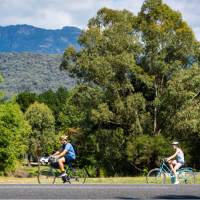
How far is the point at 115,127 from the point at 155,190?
30.9 metres

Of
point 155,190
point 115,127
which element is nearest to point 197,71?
point 115,127

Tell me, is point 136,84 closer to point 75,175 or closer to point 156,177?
point 156,177

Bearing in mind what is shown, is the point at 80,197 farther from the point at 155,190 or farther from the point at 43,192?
the point at 155,190

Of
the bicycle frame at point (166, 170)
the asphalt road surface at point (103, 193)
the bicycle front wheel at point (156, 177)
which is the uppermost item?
the asphalt road surface at point (103, 193)

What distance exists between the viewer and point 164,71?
4356 centimetres

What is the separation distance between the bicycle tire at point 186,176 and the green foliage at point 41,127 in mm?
80939

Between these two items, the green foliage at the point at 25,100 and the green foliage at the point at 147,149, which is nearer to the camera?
the green foliage at the point at 147,149

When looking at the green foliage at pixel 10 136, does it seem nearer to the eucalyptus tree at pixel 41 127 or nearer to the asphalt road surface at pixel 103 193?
the eucalyptus tree at pixel 41 127

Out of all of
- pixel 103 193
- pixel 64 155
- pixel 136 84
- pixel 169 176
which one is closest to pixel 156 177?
pixel 169 176

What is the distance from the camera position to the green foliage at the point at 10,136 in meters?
57.2

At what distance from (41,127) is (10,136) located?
169 feet

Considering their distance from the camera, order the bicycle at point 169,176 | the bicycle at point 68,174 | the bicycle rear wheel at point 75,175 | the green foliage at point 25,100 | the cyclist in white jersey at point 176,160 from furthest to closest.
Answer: the green foliage at point 25,100 → the bicycle at point 169,176 → the cyclist in white jersey at point 176,160 → the bicycle rear wheel at point 75,175 → the bicycle at point 68,174

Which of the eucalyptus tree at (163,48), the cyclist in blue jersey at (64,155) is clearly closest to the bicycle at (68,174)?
the cyclist in blue jersey at (64,155)

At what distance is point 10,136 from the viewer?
5928cm
